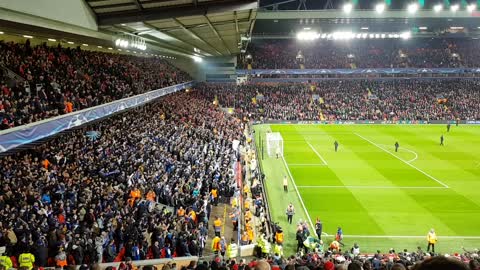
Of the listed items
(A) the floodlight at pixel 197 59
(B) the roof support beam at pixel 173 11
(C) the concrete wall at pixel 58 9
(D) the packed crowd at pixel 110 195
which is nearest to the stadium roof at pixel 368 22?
(A) the floodlight at pixel 197 59

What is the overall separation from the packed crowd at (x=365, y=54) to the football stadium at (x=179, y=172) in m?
15.4

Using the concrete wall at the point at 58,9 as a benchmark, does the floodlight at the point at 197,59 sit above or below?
above

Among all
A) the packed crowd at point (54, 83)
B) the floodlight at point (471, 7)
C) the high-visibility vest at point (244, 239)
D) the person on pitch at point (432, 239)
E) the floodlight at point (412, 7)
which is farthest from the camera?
the floodlight at point (471, 7)

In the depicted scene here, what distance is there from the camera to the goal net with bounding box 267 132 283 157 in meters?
32.5

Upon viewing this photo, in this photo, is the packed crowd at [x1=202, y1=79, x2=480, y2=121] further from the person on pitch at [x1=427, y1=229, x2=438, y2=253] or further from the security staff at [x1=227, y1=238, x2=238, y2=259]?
the security staff at [x1=227, y1=238, x2=238, y2=259]

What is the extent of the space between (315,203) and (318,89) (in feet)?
141

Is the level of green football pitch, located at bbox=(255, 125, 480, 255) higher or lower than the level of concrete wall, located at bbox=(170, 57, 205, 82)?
lower

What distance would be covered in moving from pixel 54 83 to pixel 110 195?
5.94 metres

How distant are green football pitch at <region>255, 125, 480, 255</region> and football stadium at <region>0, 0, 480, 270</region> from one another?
0.39ft

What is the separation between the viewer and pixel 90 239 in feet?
38.5

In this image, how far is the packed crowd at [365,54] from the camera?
6669 cm

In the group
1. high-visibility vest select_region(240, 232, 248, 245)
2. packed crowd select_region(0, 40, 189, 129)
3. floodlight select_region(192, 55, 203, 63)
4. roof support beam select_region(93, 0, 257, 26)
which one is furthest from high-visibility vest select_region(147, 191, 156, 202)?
floodlight select_region(192, 55, 203, 63)

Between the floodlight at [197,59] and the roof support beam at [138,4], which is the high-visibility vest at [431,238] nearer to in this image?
the roof support beam at [138,4]

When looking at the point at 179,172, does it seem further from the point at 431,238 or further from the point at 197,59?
the point at 197,59
